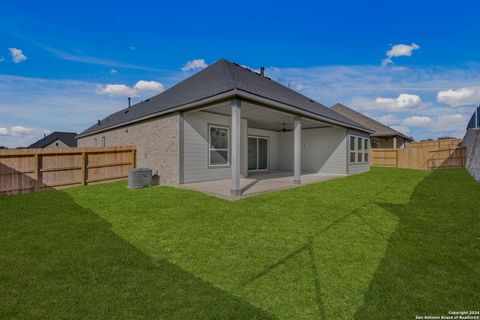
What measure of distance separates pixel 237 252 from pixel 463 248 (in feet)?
11.4

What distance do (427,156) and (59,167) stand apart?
78.8ft

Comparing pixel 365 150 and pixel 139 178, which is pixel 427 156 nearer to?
pixel 365 150

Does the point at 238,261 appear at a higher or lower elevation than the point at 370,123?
lower

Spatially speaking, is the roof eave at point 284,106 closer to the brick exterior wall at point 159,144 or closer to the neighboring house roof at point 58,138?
the brick exterior wall at point 159,144

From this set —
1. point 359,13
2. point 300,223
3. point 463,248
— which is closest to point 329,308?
point 300,223

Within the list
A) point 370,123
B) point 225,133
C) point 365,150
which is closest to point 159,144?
point 225,133

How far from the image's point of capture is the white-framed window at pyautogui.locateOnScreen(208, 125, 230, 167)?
9891 mm

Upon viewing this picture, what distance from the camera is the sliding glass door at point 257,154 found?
45.7 ft

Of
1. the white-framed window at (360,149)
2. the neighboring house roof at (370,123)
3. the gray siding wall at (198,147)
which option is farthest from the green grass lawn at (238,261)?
the neighboring house roof at (370,123)

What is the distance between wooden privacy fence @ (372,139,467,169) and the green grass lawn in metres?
15.1

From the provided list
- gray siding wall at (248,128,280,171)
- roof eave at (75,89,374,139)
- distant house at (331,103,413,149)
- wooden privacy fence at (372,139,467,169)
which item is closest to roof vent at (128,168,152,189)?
roof eave at (75,89,374,139)

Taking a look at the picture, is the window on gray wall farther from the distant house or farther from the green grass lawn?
the distant house

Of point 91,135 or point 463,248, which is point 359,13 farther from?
point 91,135

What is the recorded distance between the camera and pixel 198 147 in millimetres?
9383
